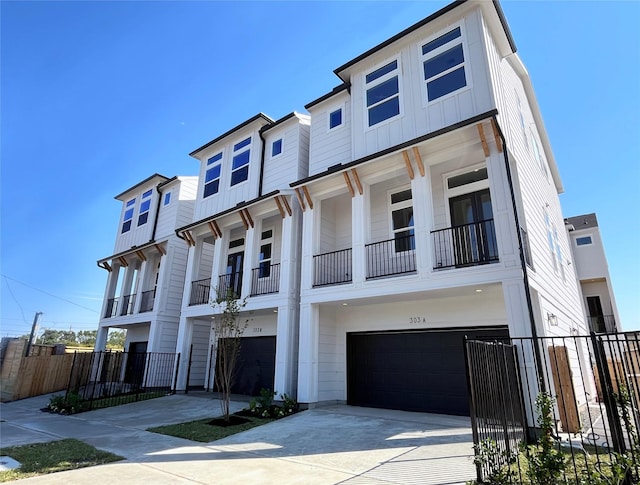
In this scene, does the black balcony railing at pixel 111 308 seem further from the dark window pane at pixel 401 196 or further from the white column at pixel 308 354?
the dark window pane at pixel 401 196

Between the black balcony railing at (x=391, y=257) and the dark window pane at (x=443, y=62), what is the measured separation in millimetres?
4566

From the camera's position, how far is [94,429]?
841cm

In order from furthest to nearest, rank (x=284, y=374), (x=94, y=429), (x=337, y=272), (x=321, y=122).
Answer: (x=321, y=122) < (x=337, y=272) < (x=284, y=374) < (x=94, y=429)

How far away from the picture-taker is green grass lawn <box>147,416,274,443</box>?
7211 millimetres

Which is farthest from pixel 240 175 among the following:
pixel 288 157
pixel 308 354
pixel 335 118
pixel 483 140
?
pixel 483 140

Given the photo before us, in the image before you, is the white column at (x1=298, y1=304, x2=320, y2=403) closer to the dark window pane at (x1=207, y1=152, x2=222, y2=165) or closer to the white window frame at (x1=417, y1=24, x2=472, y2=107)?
the white window frame at (x1=417, y1=24, x2=472, y2=107)

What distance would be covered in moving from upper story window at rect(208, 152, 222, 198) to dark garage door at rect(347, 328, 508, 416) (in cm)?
889

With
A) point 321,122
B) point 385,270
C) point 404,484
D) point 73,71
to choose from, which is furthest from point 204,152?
point 404,484

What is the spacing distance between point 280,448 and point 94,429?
5.31 metres

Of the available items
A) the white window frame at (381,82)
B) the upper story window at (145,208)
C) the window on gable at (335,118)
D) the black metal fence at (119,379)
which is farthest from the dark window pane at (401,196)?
the upper story window at (145,208)

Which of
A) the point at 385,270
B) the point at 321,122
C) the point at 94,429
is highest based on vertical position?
the point at 321,122

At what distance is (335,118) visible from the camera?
12.2m

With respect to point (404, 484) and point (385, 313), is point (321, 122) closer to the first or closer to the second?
point (385, 313)

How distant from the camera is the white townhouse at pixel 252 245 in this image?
1162cm
